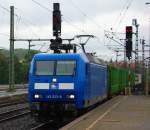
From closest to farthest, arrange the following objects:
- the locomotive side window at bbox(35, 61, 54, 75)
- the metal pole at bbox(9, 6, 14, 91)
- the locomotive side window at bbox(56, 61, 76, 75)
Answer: the locomotive side window at bbox(56, 61, 76, 75) < the locomotive side window at bbox(35, 61, 54, 75) < the metal pole at bbox(9, 6, 14, 91)

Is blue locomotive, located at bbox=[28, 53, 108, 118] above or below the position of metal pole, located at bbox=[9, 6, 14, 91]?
below

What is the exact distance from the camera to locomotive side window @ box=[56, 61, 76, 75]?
68.8 feet

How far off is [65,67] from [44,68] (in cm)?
80

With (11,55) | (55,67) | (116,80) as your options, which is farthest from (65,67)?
(11,55)

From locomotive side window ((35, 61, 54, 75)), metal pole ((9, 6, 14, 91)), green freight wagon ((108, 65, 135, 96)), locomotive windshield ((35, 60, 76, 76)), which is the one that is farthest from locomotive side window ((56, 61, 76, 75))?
metal pole ((9, 6, 14, 91))

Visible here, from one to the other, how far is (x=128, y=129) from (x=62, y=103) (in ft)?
13.4

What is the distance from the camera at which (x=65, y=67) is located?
2117 centimetres

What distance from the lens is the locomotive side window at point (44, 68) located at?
2114cm

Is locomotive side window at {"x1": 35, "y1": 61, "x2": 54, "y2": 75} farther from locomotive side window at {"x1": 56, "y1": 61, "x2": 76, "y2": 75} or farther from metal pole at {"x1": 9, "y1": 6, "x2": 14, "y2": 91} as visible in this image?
metal pole at {"x1": 9, "y1": 6, "x2": 14, "y2": 91}

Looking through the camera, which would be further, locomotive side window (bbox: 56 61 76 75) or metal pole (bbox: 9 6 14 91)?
metal pole (bbox: 9 6 14 91)

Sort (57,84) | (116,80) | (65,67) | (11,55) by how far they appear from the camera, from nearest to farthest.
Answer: (57,84) → (65,67) → (116,80) → (11,55)

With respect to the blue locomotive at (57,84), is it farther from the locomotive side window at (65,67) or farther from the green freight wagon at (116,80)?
the green freight wagon at (116,80)

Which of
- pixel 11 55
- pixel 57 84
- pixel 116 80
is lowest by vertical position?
pixel 57 84

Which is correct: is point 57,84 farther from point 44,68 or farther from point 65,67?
point 44,68
